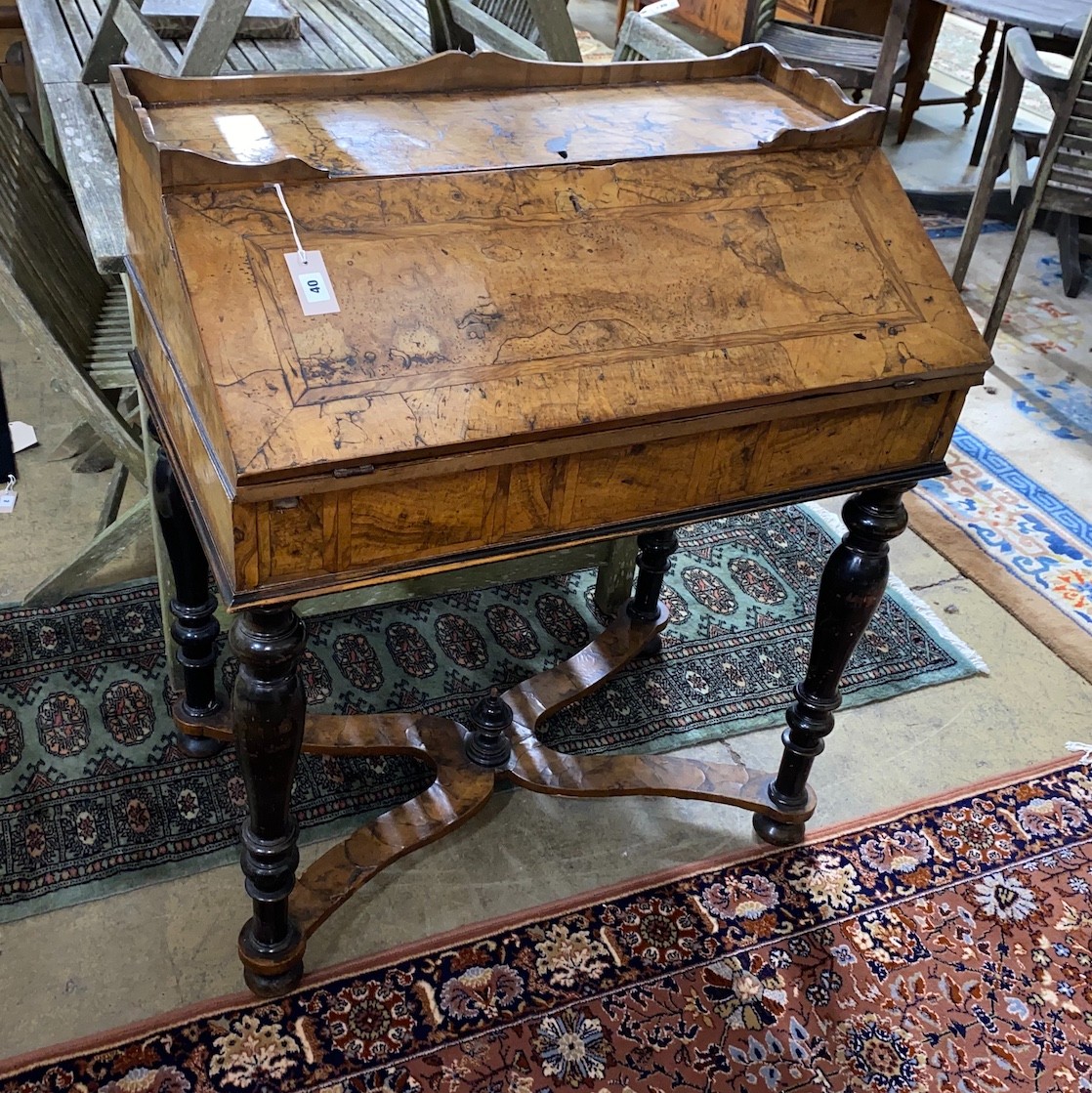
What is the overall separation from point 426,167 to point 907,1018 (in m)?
1.52

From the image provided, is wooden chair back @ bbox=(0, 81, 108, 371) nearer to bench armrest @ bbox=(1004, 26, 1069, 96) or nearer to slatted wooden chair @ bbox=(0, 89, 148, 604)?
slatted wooden chair @ bbox=(0, 89, 148, 604)

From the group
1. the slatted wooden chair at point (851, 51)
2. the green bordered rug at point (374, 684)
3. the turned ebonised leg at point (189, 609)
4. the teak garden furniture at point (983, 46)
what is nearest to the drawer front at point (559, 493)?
the turned ebonised leg at point (189, 609)

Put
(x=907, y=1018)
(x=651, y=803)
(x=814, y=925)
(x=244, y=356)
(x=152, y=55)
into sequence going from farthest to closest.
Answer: (x=152, y=55) < (x=651, y=803) < (x=814, y=925) < (x=907, y=1018) < (x=244, y=356)

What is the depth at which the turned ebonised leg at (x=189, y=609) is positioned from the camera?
194 cm

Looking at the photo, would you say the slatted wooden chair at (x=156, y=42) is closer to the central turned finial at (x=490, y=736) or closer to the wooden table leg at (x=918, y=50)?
the central turned finial at (x=490, y=736)

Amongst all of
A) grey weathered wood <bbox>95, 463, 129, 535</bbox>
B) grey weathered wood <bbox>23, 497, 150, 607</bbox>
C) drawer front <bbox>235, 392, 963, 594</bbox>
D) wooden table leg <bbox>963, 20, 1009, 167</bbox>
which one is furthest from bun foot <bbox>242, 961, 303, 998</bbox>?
wooden table leg <bbox>963, 20, 1009, 167</bbox>

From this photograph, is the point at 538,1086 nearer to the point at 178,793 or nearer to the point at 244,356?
the point at 178,793

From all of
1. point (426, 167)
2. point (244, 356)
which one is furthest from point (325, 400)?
point (426, 167)

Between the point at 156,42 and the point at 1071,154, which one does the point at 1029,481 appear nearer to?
the point at 1071,154

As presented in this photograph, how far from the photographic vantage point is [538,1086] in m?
1.75

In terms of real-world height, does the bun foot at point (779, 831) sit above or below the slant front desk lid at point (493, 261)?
below

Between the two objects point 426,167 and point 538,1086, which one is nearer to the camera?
point 426,167

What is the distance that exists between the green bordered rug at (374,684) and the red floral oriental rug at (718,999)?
0.34 m

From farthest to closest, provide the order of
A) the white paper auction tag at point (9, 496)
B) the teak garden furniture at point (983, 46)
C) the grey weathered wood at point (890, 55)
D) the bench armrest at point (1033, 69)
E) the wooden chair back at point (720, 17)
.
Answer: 1. the wooden chair back at point (720, 17)
2. the grey weathered wood at point (890, 55)
3. the teak garden furniture at point (983, 46)
4. the bench armrest at point (1033, 69)
5. the white paper auction tag at point (9, 496)
